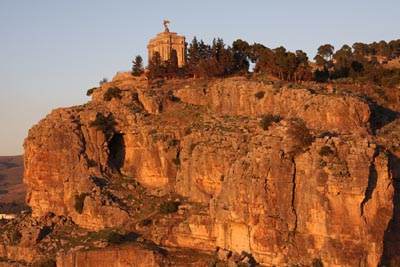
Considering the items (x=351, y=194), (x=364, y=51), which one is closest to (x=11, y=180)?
(x=364, y=51)

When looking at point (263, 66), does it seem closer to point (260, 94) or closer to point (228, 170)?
point (260, 94)

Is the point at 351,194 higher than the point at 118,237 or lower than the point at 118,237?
higher

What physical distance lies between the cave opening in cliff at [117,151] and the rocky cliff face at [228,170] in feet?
0.33

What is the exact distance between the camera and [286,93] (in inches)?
2367

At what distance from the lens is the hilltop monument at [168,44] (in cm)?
7919

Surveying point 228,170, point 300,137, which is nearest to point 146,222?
point 228,170

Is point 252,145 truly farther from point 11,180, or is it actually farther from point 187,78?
point 11,180

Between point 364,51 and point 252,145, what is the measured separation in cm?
4308

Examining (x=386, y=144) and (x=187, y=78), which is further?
(x=187, y=78)

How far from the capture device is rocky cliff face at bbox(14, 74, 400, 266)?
49156 millimetres

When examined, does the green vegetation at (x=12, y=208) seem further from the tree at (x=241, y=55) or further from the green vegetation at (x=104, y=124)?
the green vegetation at (x=104, y=124)

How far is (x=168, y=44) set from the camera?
261 ft

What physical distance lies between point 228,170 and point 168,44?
2718cm

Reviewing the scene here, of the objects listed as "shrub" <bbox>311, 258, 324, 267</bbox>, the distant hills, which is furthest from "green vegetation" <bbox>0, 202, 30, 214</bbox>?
"shrub" <bbox>311, 258, 324, 267</bbox>
